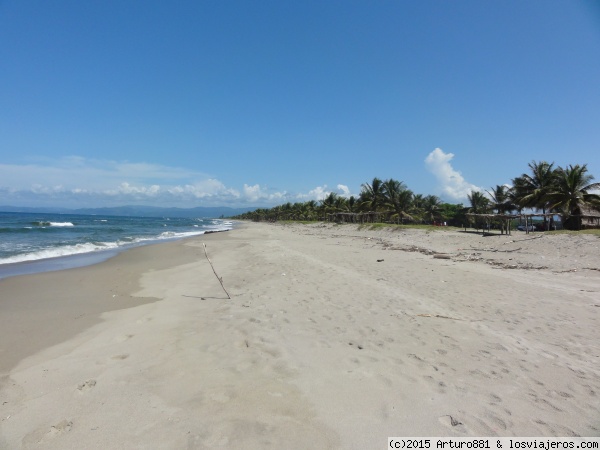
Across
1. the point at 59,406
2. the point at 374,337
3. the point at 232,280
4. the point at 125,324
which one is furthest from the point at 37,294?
the point at 374,337

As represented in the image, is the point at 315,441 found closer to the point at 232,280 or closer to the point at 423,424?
the point at 423,424

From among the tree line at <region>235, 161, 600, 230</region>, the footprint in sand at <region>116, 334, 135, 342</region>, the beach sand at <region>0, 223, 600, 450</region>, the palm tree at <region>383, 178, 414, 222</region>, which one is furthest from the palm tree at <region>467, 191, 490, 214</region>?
the footprint in sand at <region>116, 334, 135, 342</region>

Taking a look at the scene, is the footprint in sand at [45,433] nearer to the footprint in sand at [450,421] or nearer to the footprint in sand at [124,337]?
the footprint in sand at [124,337]

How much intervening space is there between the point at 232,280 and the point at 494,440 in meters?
9.28

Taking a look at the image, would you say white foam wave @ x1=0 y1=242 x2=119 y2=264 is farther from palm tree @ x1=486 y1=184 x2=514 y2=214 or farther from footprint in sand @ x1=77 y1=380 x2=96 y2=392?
palm tree @ x1=486 y1=184 x2=514 y2=214

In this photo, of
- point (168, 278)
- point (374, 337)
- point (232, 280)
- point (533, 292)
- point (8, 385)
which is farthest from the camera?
point (168, 278)

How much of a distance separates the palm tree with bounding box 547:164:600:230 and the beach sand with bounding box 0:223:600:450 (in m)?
28.1

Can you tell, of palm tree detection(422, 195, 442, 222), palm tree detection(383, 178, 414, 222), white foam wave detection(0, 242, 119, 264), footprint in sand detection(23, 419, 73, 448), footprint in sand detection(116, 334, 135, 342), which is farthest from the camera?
palm tree detection(422, 195, 442, 222)

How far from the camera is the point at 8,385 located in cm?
417

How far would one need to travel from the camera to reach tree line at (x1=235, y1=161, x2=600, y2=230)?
3141 cm

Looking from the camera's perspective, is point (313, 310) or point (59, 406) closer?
point (59, 406)

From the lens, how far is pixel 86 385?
407 centimetres

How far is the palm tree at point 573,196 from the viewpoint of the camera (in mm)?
30906

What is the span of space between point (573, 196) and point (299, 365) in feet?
124
